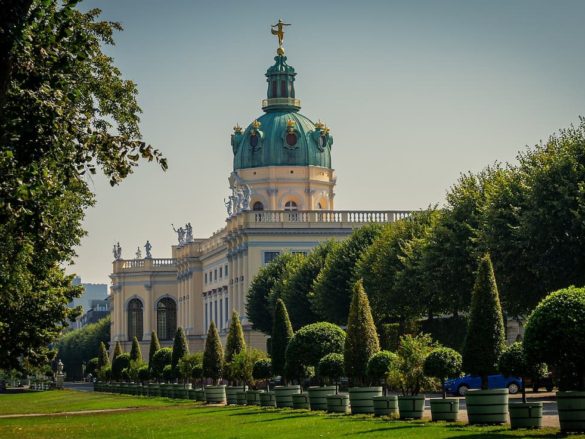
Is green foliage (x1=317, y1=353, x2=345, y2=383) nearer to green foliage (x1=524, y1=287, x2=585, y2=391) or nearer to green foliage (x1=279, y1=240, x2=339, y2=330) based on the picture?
green foliage (x1=524, y1=287, x2=585, y2=391)

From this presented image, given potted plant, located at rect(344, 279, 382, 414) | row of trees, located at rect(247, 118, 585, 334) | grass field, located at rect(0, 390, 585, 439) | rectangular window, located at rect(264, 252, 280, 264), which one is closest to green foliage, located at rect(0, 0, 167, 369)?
grass field, located at rect(0, 390, 585, 439)

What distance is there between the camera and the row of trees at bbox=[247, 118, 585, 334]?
190ft

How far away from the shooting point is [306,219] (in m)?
132

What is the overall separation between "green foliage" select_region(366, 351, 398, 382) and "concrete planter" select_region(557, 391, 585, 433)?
14.3m

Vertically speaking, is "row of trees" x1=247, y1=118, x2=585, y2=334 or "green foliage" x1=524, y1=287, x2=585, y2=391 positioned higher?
"row of trees" x1=247, y1=118, x2=585, y2=334

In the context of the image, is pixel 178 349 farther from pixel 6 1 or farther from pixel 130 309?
pixel 130 309

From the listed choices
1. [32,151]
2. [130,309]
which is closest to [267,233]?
[130,309]

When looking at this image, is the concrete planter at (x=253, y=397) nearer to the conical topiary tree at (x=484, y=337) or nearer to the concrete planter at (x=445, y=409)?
the concrete planter at (x=445, y=409)

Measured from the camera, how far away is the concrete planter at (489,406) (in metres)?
36.8

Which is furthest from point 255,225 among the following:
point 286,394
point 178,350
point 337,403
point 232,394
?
point 337,403

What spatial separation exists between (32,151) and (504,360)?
1383 centimetres

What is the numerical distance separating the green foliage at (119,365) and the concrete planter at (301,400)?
61.2m

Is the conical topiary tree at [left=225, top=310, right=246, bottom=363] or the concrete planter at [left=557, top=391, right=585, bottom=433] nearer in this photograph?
the concrete planter at [left=557, top=391, right=585, bottom=433]

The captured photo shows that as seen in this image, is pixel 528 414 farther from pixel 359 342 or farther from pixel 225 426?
pixel 359 342
